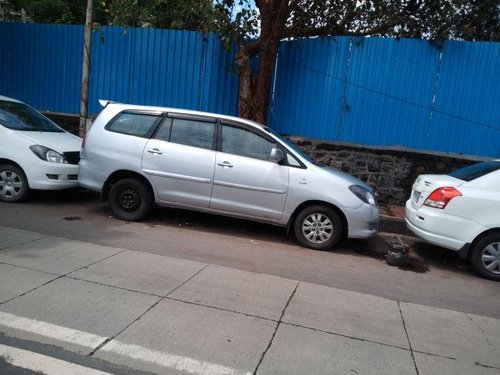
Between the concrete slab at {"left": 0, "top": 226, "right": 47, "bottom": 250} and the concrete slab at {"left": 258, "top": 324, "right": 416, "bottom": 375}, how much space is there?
3531mm

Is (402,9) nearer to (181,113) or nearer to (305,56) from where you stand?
(305,56)

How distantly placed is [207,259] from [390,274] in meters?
2.32

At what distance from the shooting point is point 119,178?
7129 millimetres

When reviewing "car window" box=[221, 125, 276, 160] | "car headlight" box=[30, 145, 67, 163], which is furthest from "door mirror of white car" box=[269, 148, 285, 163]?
"car headlight" box=[30, 145, 67, 163]

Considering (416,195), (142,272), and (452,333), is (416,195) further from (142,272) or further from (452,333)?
(142,272)

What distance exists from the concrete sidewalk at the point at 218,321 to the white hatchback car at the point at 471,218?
5.18ft

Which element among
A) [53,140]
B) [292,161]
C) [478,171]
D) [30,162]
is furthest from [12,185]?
[478,171]

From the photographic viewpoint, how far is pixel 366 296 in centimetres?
485

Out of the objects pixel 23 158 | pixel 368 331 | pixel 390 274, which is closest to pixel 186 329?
pixel 368 331

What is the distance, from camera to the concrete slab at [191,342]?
3215 millimetres

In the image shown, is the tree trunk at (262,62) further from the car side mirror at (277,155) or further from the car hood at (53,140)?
the car hood at (53,140)

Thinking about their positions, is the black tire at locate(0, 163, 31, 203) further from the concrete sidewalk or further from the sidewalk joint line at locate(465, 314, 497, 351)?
the sidewalk joint line at locate(465, 314, 497, 351)

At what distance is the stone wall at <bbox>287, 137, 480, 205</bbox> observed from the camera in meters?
9.05

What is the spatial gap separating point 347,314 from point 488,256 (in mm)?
2753
